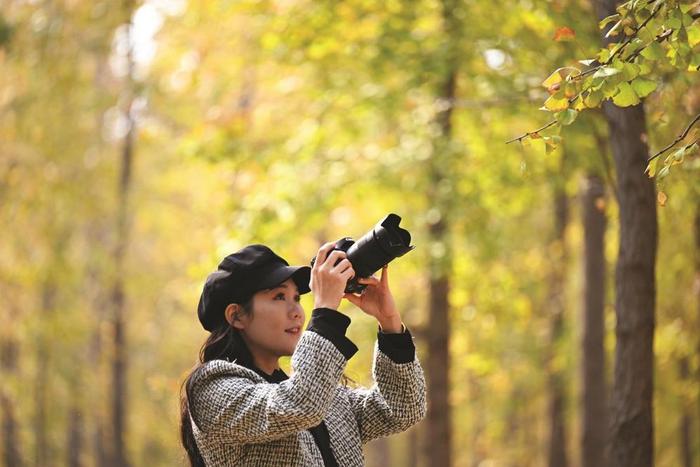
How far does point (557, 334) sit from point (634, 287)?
Result: 8463mm

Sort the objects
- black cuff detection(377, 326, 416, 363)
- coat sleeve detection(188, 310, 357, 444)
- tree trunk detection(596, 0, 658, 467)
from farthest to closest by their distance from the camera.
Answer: tree trunk detection(596, 0, 658, 467) → black cuff detection(377, 326, 416, 363) → coat sleeve detection(188, 310, 357, 444)

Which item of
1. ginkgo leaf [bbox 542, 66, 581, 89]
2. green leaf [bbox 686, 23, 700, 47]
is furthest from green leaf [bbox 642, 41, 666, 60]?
ginkgo leaf [bbox 542, 66, 581, 89]

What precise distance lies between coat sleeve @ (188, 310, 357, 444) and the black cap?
0.27 meters

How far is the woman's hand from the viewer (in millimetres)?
3436

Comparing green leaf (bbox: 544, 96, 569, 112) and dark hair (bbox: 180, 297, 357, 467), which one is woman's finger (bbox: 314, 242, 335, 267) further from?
green leaf (bbox: 544, 96, 569, 112)

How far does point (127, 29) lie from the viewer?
48.1ft

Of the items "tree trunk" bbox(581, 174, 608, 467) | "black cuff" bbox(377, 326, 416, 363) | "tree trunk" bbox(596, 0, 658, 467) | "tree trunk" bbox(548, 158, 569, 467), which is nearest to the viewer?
"black cuff" bbox(377, 326, 416, 363)

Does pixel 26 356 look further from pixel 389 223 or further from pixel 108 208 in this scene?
pixel 389 223

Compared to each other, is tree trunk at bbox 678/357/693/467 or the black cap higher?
the black cap

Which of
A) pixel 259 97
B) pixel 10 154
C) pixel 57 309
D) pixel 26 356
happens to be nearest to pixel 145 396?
pixel 26 356

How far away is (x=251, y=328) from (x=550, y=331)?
10.9m

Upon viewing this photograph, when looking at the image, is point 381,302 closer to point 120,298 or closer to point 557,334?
point 557,334

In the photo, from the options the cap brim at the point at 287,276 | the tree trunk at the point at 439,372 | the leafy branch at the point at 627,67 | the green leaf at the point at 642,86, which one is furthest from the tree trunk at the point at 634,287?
the tree trunk at the point at 439,372

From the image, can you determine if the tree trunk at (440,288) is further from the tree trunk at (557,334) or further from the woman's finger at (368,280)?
the woman's finger at (368,280)
